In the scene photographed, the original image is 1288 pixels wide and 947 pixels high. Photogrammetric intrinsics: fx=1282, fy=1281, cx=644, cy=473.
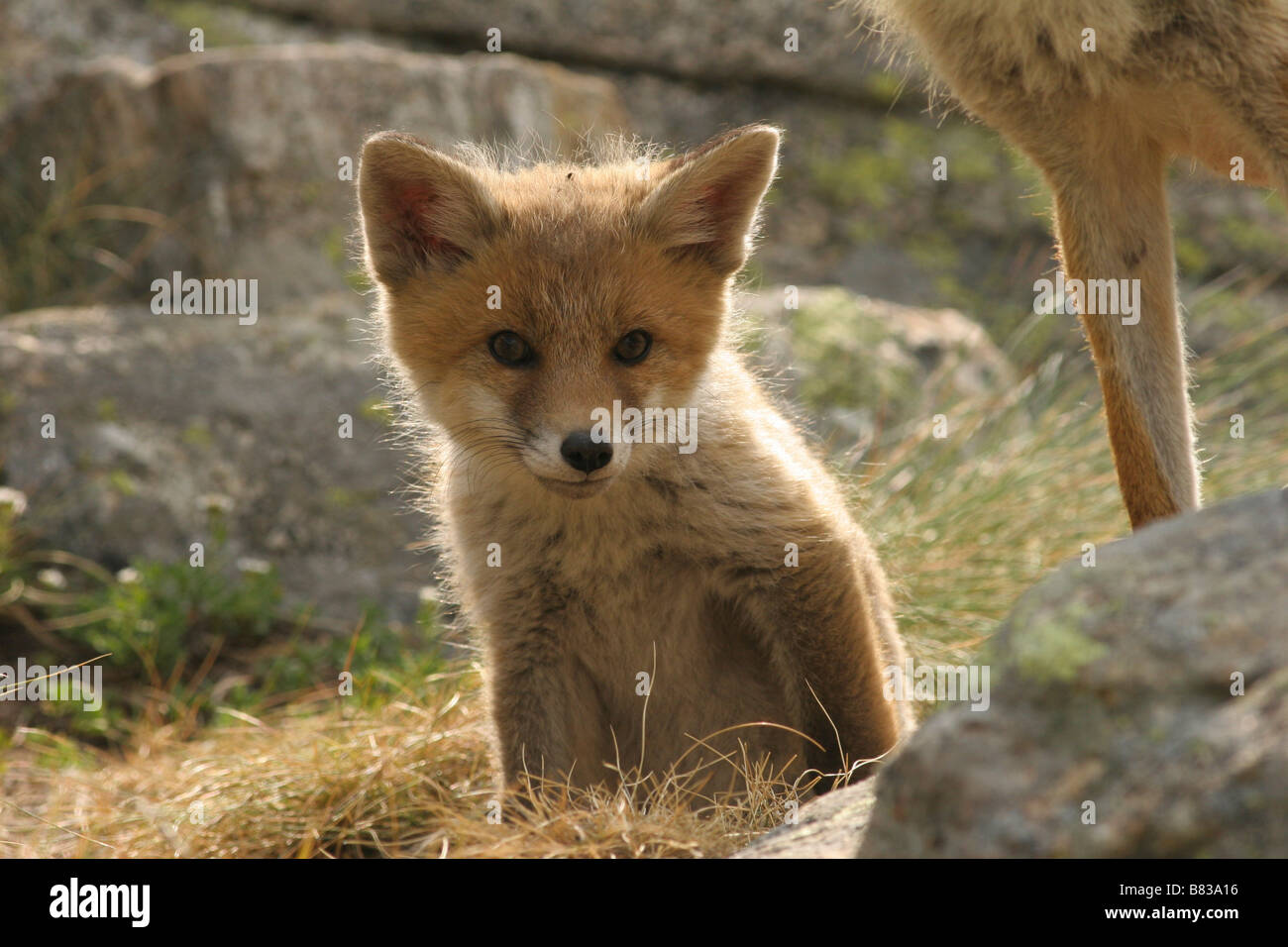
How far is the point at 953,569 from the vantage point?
5.16 m

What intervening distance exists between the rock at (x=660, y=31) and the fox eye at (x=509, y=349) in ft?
20.0

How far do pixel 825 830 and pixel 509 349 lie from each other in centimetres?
150

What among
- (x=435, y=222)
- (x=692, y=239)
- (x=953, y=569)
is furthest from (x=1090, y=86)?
(x=953, y=569)

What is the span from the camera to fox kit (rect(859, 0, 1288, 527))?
108 inches

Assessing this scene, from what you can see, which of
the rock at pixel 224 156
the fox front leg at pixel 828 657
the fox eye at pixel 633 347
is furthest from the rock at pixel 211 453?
the fox front leg at pixel 828 657

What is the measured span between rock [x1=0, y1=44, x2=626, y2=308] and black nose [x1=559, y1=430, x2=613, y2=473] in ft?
15.0

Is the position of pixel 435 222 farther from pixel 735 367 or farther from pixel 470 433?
pixel 735 367

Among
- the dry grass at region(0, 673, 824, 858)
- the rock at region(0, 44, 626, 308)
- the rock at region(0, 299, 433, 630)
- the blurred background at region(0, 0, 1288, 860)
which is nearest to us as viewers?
the dry grass at region(0, 673, 824, 858)

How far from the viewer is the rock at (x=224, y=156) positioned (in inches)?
285

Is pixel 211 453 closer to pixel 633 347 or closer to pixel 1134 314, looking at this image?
pixel 633 347

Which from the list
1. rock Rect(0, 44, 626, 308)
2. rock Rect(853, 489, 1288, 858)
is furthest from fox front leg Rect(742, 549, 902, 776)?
rock Rect(0, 44, 626, 308)

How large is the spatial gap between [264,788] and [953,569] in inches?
110

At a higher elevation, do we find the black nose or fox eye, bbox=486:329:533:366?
fox eye, bbox=486:329:533:366

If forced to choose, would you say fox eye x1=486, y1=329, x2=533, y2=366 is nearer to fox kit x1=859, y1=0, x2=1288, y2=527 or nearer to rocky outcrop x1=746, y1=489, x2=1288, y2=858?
fox kit x1=859, y1=0, x2=1288, y2=527
